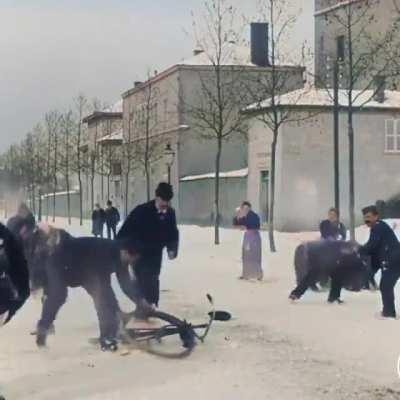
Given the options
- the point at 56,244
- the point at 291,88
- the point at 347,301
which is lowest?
the point at 347,301

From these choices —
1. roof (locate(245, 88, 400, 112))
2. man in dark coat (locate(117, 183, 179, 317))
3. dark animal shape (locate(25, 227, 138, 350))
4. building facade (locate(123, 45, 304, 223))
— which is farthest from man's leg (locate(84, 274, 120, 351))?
building facade (locate(123, 45, 304, 223))

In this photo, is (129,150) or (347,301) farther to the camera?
(129,150)

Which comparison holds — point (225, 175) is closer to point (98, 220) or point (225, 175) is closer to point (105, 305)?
point (98, 220)

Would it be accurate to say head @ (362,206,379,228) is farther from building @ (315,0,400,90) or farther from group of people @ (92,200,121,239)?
group of people @ (92,200,121,239)

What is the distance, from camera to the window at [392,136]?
143 ft

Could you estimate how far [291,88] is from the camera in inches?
1902

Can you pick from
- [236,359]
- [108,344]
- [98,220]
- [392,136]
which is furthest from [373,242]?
[392,136]

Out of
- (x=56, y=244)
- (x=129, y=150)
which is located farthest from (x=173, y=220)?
(x=129, y=150)

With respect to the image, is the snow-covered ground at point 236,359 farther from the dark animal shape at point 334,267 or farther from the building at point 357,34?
the building at point 357,34

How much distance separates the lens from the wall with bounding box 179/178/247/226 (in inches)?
1890

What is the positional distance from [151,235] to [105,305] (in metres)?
1.63

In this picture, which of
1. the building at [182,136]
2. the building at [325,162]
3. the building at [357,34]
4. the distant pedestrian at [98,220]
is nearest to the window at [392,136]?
the building at [325,162]

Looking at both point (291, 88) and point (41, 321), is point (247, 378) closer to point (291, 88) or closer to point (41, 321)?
point (41, 321)

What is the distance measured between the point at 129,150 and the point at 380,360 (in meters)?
43.2
